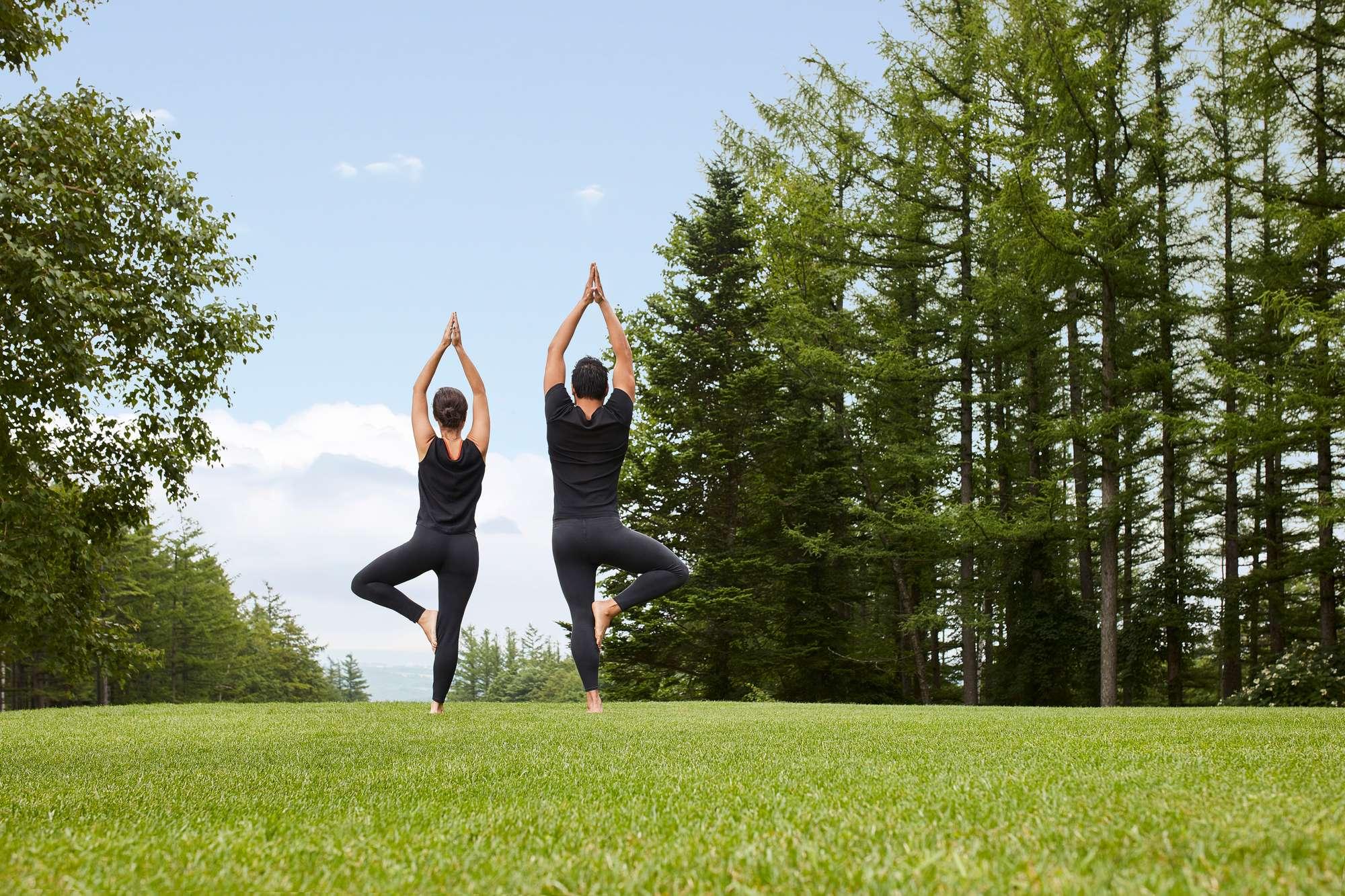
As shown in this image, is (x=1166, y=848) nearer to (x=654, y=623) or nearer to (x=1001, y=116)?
(x=1001, y=116)

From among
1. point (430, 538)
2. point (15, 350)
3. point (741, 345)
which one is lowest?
point (430, 538)

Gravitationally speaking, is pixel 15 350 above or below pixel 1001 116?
below

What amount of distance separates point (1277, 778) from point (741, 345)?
969 inches

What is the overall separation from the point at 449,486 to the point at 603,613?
5.55 feet

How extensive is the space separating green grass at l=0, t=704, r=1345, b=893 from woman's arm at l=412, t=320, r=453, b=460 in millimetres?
2710

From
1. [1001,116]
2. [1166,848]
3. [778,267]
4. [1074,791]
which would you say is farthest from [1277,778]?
[778,267]

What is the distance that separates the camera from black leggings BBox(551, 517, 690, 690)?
7.56m

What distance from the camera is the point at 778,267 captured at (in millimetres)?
23062

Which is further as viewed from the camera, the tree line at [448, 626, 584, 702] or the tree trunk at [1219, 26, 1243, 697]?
the tree line at [448, 626, 584, 702]

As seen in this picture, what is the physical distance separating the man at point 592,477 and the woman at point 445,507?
92 cm

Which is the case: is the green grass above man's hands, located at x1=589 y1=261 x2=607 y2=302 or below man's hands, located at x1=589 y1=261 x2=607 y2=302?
below

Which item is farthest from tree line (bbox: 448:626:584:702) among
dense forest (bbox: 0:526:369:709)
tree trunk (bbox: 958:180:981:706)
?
tree trunk (bbox: 958:180:981:706)

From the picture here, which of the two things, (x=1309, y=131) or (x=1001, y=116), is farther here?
(x=1309, y=131)

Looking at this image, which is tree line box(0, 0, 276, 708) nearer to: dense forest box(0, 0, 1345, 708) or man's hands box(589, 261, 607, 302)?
dense forest box(0, 0, 1345, 708)
